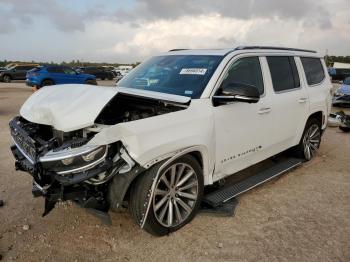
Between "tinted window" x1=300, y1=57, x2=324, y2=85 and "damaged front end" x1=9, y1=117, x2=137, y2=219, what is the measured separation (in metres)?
3.83

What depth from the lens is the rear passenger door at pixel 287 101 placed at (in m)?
4.93

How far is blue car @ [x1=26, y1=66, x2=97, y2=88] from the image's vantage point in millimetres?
22844

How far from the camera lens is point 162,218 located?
362 centimetres

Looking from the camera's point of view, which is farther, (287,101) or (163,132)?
(287,101)

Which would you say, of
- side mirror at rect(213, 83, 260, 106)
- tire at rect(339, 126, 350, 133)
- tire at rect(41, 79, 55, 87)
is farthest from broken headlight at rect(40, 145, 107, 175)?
tire at rect(41, 79, 55, 87)

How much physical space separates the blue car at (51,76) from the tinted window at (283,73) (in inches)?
781

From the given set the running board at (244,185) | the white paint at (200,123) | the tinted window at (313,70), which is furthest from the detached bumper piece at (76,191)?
the tinted window at (313,70)

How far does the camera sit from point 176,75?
442cm

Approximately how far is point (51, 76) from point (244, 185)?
68.9 ft

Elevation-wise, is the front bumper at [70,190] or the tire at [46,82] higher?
the front bumper at [70,190]

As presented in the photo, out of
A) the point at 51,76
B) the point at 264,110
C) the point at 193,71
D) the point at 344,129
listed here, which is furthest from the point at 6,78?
the point at 264,110

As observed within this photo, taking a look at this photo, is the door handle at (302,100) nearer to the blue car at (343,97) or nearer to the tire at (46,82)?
the blue car at (343,97)

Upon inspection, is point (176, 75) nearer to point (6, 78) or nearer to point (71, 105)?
point (71, 105)

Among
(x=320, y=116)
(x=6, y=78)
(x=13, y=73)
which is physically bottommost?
(x=6, y=78)
